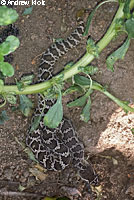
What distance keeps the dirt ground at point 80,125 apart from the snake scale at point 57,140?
0.15 metres

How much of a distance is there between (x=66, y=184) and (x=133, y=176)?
3.60 ft

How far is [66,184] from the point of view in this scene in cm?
431

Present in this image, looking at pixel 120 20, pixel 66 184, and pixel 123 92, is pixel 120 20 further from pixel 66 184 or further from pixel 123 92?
pixel 66 184

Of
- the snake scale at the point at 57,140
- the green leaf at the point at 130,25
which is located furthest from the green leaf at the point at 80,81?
the snake scale at the point at 57,140

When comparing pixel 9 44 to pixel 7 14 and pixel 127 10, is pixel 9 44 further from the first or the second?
pixel 127 10

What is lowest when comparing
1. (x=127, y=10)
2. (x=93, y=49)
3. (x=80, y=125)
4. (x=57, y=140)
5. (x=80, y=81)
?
(x=57, y=140)

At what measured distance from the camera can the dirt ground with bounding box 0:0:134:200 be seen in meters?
4.24

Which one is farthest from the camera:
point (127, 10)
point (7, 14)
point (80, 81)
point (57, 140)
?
point (57, 140)

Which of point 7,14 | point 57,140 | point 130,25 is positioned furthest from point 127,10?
point 57,140

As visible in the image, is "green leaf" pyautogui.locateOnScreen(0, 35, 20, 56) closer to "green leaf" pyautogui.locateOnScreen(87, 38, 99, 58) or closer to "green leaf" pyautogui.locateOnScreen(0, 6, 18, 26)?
"green leaf" pyautogui.locateOnScreen(0, 6, 18, 26)

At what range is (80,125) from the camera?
4480 millimetres

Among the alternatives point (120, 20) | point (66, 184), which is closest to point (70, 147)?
point (66, 184)

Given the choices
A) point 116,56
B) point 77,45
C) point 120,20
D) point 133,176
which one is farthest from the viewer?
point 77,45

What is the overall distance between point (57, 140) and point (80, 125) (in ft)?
1.53
